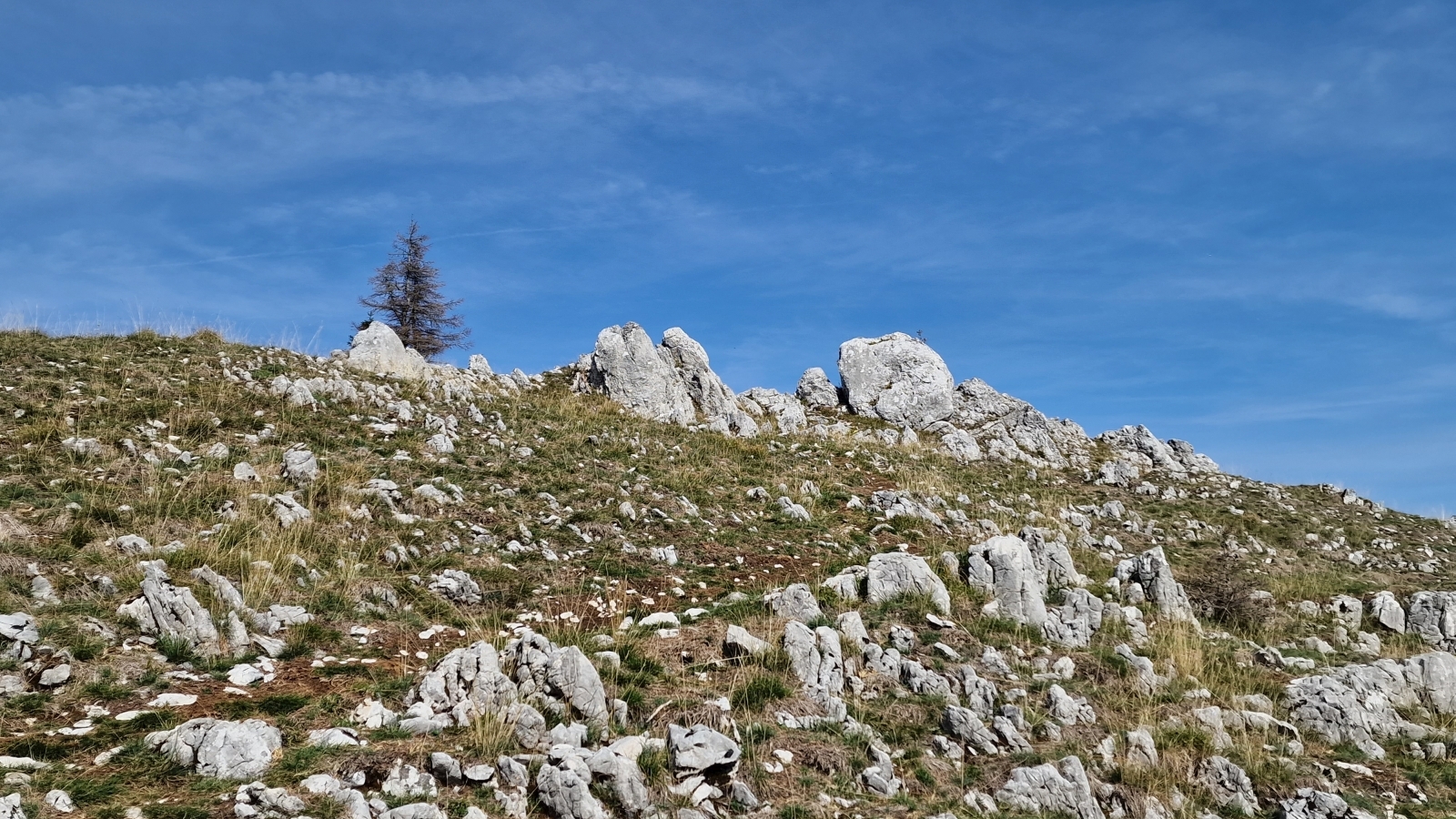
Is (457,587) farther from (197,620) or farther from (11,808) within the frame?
(11,808)

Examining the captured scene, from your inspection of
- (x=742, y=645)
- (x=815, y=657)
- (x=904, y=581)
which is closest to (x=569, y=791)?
(x=742, y=645)

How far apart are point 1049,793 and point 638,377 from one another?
2701cm

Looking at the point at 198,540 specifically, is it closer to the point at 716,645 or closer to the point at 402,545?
the point at 402,545

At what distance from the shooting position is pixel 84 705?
7.70 metres

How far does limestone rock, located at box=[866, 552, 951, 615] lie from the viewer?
1267 cm

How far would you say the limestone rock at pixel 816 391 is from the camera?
4397 centimetres

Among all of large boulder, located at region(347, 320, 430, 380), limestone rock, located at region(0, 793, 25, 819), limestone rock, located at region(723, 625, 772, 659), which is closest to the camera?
limestone rock, located at region(0, 793, 25, 819)

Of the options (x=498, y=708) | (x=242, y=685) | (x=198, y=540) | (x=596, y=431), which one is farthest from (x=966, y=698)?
(x=596, y=431)

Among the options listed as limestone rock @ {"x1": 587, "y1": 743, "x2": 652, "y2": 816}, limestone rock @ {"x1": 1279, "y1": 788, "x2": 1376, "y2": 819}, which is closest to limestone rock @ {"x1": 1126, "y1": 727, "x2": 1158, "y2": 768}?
limestone rock @ {"x1": 1279, "y1": 788, "x2": 1376, "y2": 819}

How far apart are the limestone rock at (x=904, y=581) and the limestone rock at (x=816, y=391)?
99.8ft

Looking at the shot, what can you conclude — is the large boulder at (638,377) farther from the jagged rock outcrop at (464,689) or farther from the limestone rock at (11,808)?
the limestone rock at (11,808)

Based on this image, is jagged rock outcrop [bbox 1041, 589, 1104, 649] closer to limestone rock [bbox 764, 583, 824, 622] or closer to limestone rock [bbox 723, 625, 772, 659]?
limestone rock [bbox 764, 583, 824, 622]

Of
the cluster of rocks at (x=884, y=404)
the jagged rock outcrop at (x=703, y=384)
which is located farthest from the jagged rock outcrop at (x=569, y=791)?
the jagged rock outcrop at (x=703, y=384)

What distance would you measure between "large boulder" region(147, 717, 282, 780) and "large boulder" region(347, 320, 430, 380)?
20180 millimetres
